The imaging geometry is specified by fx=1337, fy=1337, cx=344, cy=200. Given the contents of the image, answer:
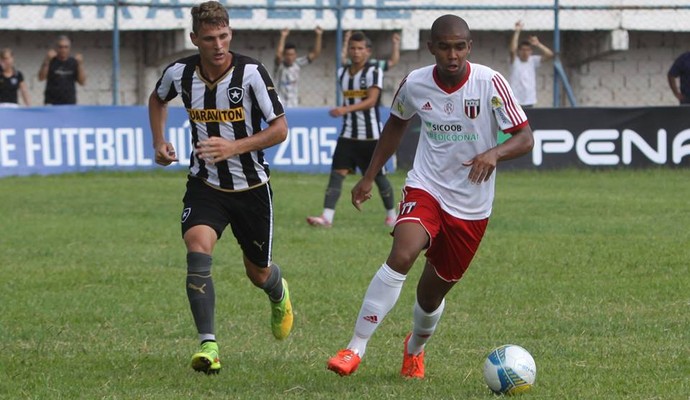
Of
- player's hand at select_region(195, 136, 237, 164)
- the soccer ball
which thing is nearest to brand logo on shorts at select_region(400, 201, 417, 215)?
the soccer ball

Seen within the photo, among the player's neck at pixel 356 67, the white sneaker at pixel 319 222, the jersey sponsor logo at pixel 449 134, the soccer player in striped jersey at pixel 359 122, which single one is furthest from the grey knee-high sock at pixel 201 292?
the player's neck at pixel 356 67

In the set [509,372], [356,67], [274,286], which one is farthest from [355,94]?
[509,372]

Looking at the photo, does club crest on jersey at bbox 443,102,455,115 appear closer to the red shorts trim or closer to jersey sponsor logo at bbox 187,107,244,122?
the red shorts trim

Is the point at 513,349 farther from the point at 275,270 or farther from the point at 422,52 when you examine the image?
the point at 422,52

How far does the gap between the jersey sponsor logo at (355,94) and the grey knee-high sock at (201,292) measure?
8.42 meters

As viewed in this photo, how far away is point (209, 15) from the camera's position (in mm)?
7211

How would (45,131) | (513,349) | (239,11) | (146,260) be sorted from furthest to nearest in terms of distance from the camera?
(239,11) → (45,131) → (146,260) → (513,349)

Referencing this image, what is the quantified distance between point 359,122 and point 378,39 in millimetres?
12254

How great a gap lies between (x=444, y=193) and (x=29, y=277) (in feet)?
16.7

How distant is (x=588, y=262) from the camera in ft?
38.1

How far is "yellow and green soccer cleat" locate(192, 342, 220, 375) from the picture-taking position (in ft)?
22.6

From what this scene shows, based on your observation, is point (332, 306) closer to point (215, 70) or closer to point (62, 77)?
point (215, 70)

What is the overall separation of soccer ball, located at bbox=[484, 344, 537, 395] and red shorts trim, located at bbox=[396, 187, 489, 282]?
0.60m

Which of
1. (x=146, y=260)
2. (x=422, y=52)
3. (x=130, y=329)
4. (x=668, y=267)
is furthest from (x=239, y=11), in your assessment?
(x=130, y=329)
